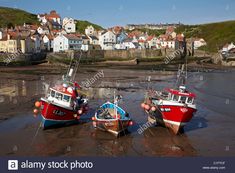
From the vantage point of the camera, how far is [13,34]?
75.6 m

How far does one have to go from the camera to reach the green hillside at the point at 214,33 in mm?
115419

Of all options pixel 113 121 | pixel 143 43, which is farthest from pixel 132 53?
pixel 113 121

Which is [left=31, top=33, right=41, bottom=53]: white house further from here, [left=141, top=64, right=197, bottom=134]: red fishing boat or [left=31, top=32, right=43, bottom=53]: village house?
[left=141, top=64, right=197, bottom=134]: red fishing boat

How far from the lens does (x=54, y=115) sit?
19469 millimetres

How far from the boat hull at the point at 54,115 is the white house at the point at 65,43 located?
61.0m

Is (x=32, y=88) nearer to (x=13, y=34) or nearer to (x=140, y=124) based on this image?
(x=140, y=124)

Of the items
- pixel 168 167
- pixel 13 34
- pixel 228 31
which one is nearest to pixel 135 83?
pixel 168 167

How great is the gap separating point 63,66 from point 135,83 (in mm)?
25487

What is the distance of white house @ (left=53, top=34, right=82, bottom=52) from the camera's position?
81.1 m

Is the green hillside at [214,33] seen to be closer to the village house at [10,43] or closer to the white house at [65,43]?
the white house at [65,43]

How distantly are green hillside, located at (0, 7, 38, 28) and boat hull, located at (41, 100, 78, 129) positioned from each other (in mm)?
90244

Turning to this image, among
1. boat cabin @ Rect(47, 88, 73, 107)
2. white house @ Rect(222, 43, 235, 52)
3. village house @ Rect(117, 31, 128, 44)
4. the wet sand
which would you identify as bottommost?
the wet sand

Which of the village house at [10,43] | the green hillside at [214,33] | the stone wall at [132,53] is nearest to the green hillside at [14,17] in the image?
the village house at [10,43]

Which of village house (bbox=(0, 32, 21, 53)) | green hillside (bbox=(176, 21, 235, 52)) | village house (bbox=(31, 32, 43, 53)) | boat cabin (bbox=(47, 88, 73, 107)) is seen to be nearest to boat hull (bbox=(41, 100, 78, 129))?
boat cabin (bbox=(47, 88, 73, 107))
